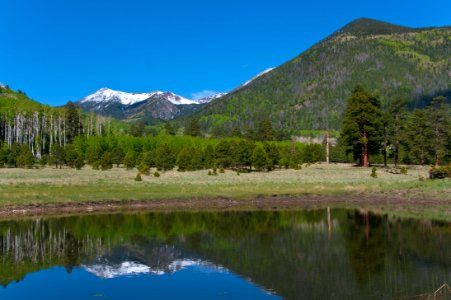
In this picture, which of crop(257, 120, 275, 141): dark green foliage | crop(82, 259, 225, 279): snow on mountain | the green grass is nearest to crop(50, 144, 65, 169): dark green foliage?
the green grass

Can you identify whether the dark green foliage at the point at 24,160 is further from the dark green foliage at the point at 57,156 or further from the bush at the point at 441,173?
the bush at the point at 441,173

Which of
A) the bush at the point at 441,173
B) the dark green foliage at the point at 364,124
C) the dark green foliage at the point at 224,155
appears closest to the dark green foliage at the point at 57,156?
the dark green foliage at the point at 224,155

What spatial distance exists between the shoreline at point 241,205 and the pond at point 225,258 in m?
4.82

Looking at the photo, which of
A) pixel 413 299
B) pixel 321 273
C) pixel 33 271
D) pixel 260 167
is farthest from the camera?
pixel 260 167

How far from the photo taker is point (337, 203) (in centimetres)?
4653

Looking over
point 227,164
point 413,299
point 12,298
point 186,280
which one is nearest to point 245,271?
point 186,280

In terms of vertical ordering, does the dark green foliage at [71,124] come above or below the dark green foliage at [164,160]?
above

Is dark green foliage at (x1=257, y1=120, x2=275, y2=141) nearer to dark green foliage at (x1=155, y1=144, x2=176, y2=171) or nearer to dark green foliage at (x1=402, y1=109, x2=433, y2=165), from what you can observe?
dark green foliage at (x1=155, y1=144, x2=176, y2=171)

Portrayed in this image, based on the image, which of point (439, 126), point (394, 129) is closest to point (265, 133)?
point (394, 129)

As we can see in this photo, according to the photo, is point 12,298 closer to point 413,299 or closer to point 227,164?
point 413,299

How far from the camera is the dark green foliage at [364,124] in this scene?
7125 centimetres

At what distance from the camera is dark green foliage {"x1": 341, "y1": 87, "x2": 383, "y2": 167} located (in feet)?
234

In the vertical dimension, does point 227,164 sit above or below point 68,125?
below

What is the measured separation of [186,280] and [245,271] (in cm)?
294
